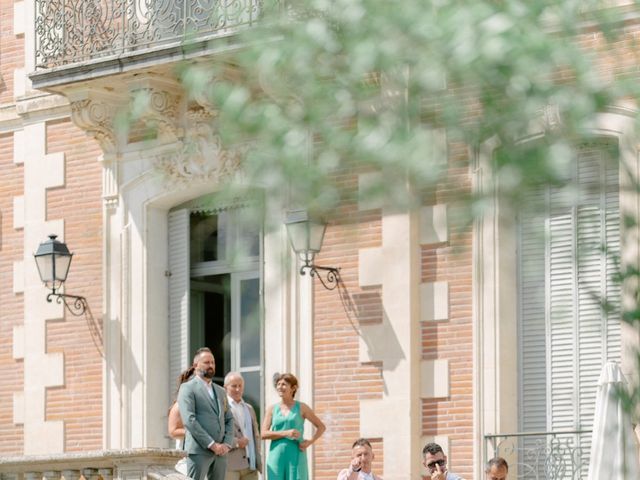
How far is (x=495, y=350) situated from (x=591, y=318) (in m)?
0.84

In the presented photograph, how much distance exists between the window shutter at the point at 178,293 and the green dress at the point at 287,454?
3.08m

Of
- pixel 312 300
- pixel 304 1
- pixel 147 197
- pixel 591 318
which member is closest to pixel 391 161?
pixel 304 1

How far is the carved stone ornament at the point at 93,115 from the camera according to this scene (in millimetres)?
18156

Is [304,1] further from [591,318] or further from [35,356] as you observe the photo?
[35,356]

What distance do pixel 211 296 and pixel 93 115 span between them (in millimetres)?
2009

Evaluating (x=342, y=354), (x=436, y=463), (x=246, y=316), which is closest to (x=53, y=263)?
(x=246, y=316)

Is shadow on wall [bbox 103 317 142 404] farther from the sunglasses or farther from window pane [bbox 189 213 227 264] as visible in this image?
the sunglasses

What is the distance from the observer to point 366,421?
16.5 m

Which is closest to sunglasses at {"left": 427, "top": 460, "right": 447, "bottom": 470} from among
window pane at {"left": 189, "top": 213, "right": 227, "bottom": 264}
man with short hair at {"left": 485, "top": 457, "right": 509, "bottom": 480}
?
man with short hair at {"left": 485, "top": 457, "right": 509, "bottom": 480}

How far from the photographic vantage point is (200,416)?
1412cm

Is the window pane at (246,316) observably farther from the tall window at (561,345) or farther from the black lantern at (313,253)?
the tall window at (561,345)

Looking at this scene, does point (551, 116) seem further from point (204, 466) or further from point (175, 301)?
point (175, 301)

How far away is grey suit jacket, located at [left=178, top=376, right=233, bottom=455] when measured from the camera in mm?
14055

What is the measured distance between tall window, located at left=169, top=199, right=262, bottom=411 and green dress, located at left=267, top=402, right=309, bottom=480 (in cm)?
239
